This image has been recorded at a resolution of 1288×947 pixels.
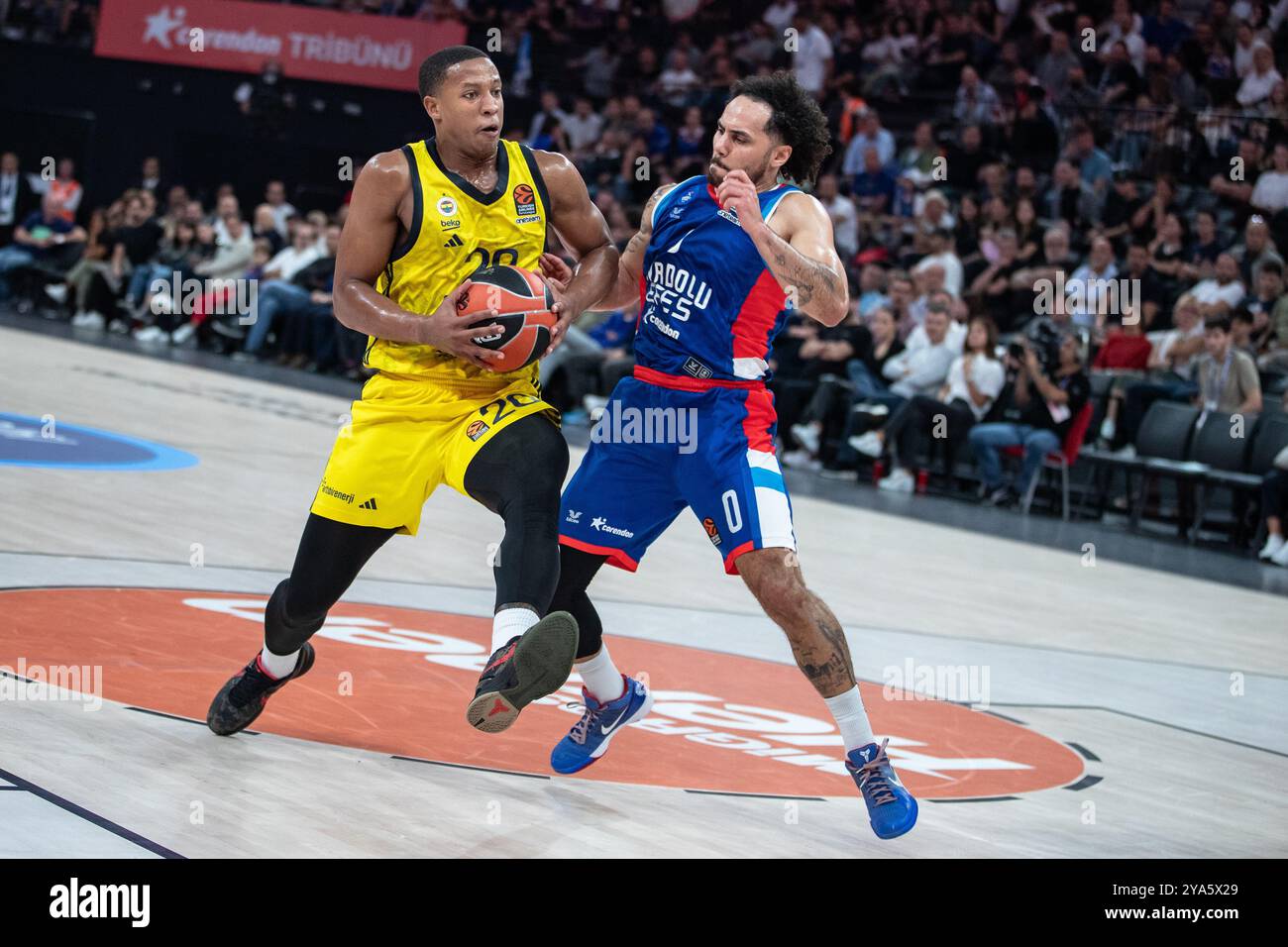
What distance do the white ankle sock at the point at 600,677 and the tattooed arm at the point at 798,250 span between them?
1.20 metres

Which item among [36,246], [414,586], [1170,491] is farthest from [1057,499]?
[36,246]

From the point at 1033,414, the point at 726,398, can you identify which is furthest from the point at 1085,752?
the point at 1033,414

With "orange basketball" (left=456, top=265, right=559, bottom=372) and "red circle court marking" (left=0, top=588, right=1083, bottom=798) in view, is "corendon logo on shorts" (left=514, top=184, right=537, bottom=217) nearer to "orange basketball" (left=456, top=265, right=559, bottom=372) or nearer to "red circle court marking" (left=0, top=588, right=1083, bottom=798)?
"orange basketball" (left=456, top=265, right=559, bottom=372)

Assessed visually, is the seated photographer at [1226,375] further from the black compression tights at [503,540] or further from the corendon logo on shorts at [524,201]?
the black compression tights at [503,540]

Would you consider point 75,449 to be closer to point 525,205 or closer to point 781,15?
point 525,205

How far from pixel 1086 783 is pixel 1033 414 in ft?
24.7

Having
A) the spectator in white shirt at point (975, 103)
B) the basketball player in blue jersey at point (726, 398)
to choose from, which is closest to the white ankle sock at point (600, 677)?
the basketball player in blue jersey at point (726, 398)

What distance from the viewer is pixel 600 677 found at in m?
4.89

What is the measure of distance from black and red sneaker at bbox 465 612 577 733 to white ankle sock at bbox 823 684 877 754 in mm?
857

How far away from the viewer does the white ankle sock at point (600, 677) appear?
192 inches

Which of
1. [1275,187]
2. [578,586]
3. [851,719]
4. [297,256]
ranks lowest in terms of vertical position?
[851,719]

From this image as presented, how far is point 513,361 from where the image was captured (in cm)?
452
